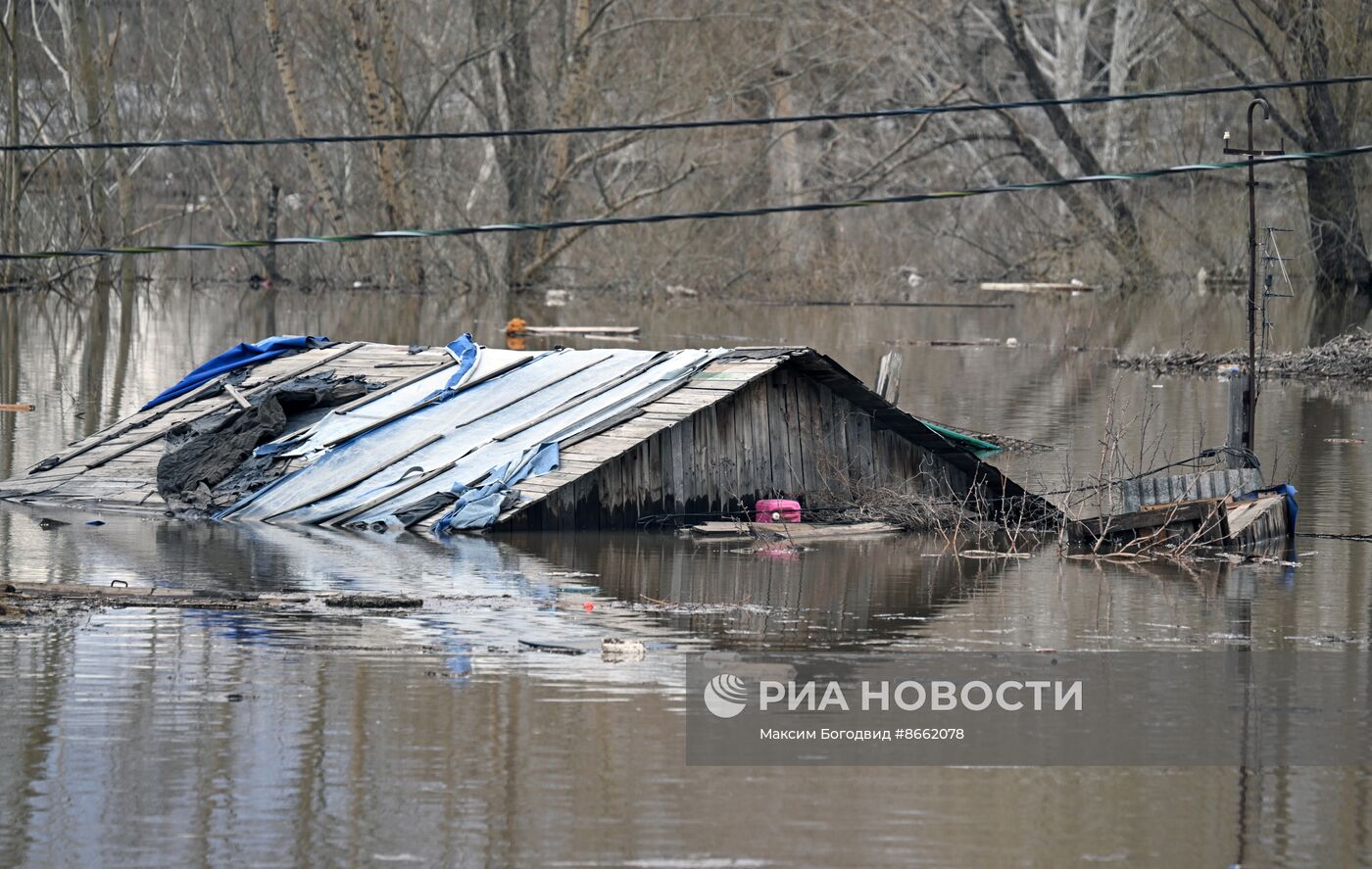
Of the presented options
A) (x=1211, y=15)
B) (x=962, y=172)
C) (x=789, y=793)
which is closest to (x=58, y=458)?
(x=789, y=793)

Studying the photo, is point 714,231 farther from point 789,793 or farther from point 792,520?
point 789,793

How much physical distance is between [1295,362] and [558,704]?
26.3 metres

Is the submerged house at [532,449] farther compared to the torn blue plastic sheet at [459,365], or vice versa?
the torn blue plastic sheet at [459,365]

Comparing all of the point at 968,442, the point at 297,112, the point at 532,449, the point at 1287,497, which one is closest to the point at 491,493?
the point at 532,449

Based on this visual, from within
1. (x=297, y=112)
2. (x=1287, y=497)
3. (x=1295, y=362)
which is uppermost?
(x=297, y=112)

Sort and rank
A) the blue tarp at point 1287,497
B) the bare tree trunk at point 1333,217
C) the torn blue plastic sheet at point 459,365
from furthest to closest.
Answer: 1. the bare tree trunk at point 1333,217
2. the torn blue plastic sheet at point 459,365
3. the blue tarp at point 1287,497

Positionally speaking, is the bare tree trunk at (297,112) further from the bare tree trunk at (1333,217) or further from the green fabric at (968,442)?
the green fabric at (968,442)

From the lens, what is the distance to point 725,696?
1036 centimetres

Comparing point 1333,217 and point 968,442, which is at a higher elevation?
point 1333,217

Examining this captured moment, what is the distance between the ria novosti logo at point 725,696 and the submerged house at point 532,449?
5.34 metres

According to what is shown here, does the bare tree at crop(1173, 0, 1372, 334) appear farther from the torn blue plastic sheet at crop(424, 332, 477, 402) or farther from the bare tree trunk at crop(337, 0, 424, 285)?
the torn blue plastic sheet at crop(424, 332, 477, 402)

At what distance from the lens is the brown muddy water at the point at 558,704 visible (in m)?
8.05

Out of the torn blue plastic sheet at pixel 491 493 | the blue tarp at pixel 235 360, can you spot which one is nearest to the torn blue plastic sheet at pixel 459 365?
the torn blue plastic sheet at pixel 491 493

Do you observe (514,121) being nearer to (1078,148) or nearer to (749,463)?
(1078,148)
